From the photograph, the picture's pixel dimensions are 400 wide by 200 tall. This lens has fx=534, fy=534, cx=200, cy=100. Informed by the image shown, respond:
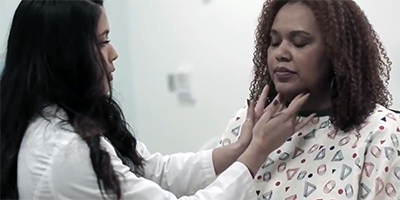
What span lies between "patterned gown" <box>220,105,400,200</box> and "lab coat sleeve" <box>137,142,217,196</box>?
5.5 inches

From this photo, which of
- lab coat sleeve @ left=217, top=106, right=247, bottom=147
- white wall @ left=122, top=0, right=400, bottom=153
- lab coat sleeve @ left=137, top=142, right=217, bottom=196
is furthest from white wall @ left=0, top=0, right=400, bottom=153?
lab coat sleeve @ left=137, top=142, right=217, bottom=196

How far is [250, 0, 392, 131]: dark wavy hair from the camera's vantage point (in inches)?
47.5

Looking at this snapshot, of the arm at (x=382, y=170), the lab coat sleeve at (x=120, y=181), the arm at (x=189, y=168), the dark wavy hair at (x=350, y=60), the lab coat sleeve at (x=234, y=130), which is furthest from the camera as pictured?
the lab coat sleeve at (x=234, y=130)

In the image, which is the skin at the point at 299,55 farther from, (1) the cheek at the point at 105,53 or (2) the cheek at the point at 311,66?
(1) the cheek at the point at 105,53

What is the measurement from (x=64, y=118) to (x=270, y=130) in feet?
1.44

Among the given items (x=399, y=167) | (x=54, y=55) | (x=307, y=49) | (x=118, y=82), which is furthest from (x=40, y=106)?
(x=118, y=82)

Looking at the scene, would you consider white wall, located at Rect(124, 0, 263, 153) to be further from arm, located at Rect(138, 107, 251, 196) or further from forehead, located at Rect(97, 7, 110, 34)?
forehead, located at Rect(97, 7, 110, 34)

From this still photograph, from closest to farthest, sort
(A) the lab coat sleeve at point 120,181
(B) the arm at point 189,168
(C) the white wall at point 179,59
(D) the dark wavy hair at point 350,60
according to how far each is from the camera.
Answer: (A) the lab coat sleeve at point 120,181 < (D) the dark wavy hair at point 350,60 < (B) the arm at point 189,168 < (C) the white wall at point 179,59

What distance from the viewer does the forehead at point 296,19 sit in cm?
123

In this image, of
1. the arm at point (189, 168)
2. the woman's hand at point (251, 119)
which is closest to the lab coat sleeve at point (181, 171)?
the arm at point (189, 168)

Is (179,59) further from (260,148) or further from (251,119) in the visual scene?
(260,148)

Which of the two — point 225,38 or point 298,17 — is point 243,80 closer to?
point 225,38

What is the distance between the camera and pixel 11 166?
3.43ft

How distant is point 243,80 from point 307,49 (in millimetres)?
862
